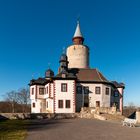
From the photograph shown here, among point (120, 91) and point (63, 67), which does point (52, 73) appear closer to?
point (63, 67)

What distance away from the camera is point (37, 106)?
48.6 meters

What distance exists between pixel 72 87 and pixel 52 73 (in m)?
10.1

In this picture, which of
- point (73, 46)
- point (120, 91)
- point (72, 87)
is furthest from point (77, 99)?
point (73, 46)

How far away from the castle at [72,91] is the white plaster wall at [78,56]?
265 inches

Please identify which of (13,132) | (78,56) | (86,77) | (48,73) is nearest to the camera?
(13,132)

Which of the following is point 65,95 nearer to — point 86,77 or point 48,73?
point 86,77

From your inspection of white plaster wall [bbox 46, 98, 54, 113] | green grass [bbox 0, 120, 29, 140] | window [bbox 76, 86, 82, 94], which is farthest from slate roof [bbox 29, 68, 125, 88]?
green grass [bbox 0, 120, 29, 140]

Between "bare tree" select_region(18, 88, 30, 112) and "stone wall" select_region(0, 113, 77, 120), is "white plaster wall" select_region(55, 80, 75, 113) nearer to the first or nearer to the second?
"stone wall" select_region(0, 113, 77, 120)

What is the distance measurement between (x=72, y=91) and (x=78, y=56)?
1552cm

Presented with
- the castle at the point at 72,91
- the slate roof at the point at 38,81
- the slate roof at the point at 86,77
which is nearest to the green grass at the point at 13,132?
the castle at the point at 72,91

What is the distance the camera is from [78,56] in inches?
2197

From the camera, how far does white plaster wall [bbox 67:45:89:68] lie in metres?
55.3

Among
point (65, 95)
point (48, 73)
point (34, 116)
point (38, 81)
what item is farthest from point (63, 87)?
point (48, 73)

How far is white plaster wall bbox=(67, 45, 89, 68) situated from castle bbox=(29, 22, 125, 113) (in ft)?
22.1
